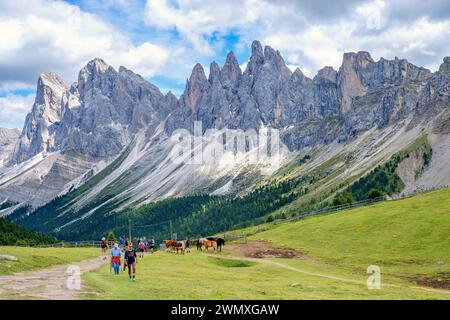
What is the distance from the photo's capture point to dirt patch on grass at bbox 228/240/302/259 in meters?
71.9

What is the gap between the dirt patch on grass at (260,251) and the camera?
71.9m

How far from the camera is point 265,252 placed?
2965 inches

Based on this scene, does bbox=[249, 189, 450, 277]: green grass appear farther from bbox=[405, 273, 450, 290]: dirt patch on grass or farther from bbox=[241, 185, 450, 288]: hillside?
bbox=[405, 273, 450, 290]: dirt patch on grass

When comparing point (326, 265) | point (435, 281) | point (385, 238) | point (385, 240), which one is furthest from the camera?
point (385, 238)

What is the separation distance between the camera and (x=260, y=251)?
251 ft

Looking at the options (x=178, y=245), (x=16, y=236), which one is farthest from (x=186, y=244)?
(x=16, y=236)

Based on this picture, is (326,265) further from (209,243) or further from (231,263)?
(209,243)

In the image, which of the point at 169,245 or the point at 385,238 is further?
the point at 169,245

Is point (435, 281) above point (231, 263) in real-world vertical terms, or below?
below

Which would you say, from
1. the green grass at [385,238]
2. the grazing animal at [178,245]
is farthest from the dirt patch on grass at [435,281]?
the grazing animal at [178,245]
